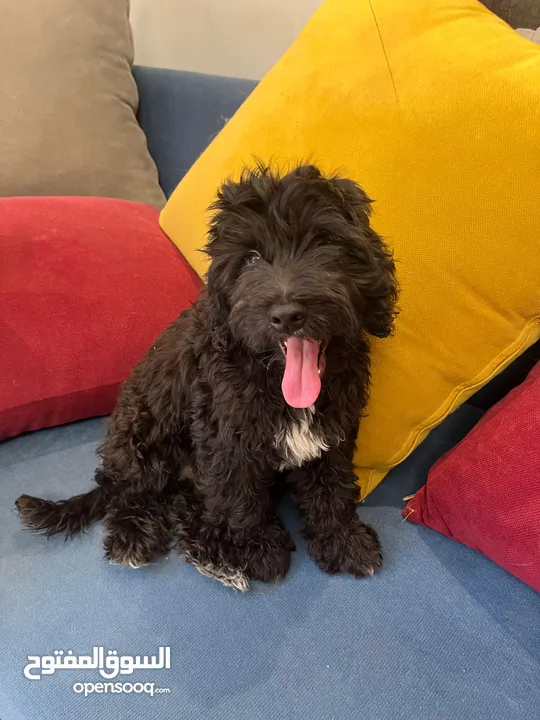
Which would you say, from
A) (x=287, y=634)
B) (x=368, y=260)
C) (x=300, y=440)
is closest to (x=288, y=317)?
(x=368, y=260)

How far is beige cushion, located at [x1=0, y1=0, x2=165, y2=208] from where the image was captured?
2178mm

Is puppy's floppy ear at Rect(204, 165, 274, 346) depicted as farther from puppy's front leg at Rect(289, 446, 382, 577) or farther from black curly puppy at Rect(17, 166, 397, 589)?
puppy's front leg at Rect(289, 446, 382, 577)

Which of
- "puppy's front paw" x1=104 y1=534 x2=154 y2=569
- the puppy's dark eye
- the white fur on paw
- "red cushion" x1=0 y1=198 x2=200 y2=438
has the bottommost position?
"puppy's front paw" x1=104 y1=534 x2=154 y2=569

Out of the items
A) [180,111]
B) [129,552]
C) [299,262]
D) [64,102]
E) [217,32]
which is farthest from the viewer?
[217,32]

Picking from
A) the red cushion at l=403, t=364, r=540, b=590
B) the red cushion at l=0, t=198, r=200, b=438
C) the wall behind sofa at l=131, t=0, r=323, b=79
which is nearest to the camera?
the red cushion at l=403, t=364, r=540, b=590

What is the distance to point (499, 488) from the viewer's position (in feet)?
4.49

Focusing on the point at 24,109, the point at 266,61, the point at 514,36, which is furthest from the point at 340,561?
the point at 266,61

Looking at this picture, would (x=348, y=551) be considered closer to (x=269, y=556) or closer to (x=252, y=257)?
(x=269, y=556)

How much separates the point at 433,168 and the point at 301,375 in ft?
2.32

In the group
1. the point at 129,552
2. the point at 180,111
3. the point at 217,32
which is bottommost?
the point at 129,552

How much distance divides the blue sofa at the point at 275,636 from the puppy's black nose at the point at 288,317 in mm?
759

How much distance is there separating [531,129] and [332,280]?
0.67m

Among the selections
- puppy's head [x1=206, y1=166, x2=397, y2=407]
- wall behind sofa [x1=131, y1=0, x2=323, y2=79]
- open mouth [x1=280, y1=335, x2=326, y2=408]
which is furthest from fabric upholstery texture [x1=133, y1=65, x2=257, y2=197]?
open mouth [x1=280, y1=335, x2=326, y2=408]

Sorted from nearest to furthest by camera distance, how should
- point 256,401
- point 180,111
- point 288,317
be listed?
1. point 288,317
2. point 256,401
3. point 180,111
